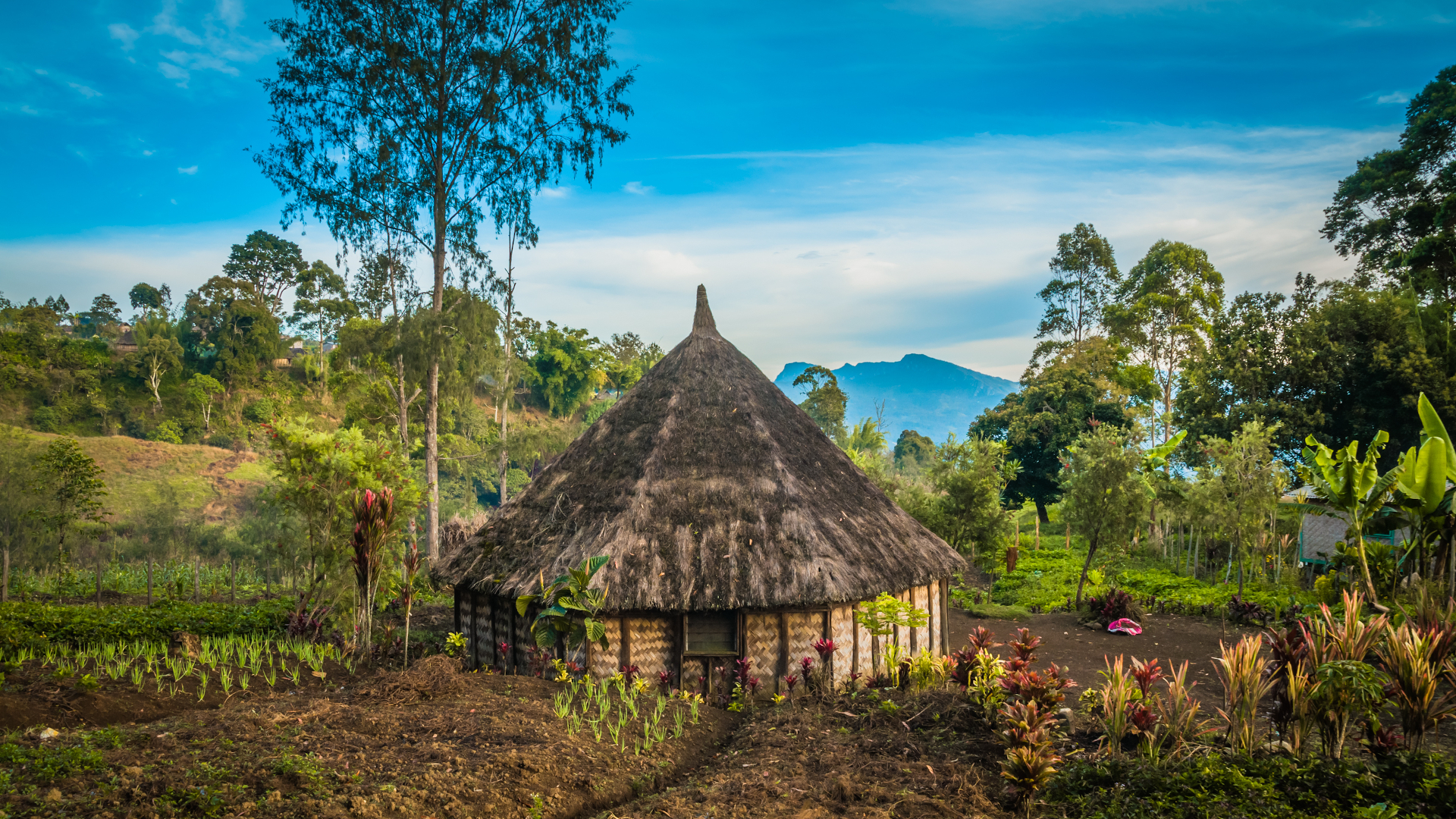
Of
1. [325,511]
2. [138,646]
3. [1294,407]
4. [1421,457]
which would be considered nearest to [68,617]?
[138,646]

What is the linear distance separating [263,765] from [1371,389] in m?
32.4

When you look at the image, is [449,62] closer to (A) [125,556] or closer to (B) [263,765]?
(B) [263,765]

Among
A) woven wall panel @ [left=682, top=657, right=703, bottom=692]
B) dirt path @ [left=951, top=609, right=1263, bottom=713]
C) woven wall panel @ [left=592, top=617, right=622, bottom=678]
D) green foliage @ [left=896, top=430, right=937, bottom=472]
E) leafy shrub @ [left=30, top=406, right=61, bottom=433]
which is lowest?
dirt path @ [left=951, top=609, right=1263, bottom=713]

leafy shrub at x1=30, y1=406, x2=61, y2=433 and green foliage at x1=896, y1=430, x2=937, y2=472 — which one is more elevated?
leafy shrub at x1=30, y1=406, x2=61, y2=433

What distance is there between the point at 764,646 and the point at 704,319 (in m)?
7.37

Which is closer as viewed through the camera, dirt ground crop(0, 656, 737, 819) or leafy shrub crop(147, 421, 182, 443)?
dirt ground crop(0, 656, 737, 819)

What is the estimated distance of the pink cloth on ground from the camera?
16281mm

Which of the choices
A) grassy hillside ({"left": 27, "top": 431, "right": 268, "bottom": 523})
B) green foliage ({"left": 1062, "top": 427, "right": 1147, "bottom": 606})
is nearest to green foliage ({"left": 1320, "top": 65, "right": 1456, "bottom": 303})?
green foliage ({"left": 1062, "top": 427, "right": 1147, "bottom": 606})

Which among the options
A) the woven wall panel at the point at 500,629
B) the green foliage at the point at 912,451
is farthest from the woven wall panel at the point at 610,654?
the green foliage at the point at 912,451

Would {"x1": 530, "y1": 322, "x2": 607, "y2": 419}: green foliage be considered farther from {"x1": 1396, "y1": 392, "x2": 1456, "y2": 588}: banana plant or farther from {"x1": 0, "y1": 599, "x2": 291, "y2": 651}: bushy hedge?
{"x1": 1396, "y1": 392, "x2": 1456, "y2": 588}: banana plant

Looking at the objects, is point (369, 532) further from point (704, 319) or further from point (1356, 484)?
point (1356, 484)

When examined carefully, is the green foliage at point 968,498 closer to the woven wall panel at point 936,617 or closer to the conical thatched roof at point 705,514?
the conical thatched roof at point 705,514

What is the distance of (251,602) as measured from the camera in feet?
61.5

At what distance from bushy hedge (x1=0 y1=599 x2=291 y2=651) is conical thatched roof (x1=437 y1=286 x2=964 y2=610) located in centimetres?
450
